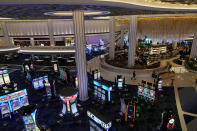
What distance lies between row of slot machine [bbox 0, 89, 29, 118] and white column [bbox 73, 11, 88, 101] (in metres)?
3.92

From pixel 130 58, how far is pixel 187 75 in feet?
21.2

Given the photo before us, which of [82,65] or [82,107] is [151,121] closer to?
[82,107]

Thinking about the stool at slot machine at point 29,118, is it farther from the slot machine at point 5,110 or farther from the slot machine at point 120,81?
the slot machine at point 120,81

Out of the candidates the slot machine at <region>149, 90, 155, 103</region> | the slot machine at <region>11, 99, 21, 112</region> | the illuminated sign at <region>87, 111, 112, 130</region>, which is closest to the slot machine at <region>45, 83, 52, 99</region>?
the slot machine at <region>11, 99, 21, 112</region>

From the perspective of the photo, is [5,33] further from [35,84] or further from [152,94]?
[152,94]

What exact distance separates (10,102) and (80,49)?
5.52 m

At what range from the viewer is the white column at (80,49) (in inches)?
343

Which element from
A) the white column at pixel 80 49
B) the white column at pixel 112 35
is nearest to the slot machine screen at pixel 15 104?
the white column at pixel 80 49

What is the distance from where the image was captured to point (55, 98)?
35.9 ft

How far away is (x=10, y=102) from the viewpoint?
8.65 m

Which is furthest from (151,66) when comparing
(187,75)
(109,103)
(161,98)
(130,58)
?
(109,103)

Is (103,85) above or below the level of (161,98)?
above

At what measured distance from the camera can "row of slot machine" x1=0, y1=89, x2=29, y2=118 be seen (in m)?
8.38

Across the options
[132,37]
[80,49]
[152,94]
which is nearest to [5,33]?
[80,49]
